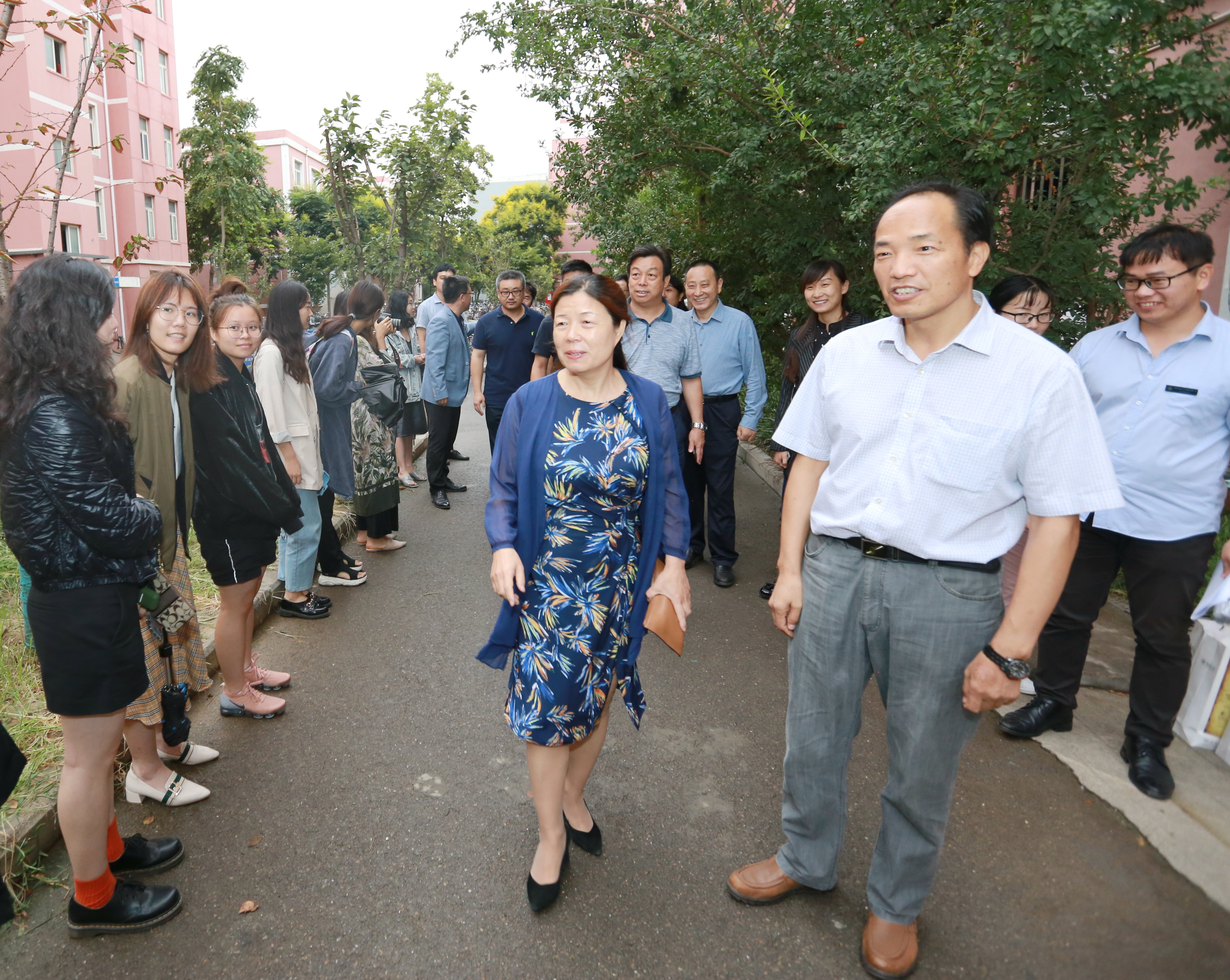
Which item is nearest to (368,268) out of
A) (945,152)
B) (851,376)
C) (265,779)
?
(945,152)

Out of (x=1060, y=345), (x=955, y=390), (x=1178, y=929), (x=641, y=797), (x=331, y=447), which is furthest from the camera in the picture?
(x=331, y=447)

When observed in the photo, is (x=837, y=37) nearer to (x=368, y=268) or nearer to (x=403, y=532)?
(x=403, y=532)

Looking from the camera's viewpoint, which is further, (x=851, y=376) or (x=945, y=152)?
(x=945, y=152)

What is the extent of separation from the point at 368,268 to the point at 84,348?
13304 mm

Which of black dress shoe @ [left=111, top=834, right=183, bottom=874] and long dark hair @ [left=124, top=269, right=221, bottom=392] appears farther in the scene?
long dark hair @ [left=124, top=269, right=221, bottom=392]

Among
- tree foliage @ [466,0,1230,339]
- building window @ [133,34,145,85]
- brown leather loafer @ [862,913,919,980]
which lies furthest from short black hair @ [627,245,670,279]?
building window @ [133,34,145,85]

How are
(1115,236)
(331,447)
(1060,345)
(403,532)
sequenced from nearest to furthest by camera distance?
1. (1115,236)
2. (1060,345)
3. (331,447)
4. (403,532)

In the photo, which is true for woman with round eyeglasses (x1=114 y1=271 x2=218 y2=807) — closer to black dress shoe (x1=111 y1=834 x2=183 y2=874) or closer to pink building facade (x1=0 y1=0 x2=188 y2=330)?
black dress shoe (x1=111 y1=834 x2=183 y2=874)

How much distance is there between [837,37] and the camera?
5941 mm

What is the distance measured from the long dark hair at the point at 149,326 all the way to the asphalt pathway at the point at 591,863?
63.2 inches

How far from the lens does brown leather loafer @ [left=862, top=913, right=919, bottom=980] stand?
2436mm

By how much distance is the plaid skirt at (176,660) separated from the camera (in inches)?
118

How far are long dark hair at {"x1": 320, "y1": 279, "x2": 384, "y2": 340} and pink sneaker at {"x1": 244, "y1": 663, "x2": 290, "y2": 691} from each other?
2.51 m

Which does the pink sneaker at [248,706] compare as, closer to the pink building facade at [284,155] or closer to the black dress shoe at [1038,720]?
the black dress shoe at [1038,720]
